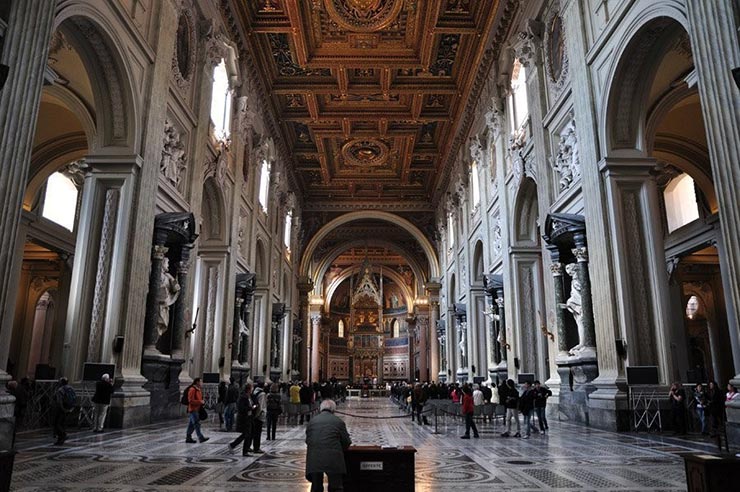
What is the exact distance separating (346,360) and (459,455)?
138ft

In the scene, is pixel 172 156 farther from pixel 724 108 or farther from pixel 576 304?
pixel 724 108

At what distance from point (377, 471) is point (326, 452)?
0.60m

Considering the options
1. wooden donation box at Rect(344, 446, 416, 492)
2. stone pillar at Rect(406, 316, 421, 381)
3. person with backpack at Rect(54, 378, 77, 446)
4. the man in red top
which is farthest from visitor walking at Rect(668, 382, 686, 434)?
stone pillar at Rect(406, 316, 421, 381)

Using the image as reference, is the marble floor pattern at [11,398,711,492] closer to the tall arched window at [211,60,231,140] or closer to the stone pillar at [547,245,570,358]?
the stone pillar at [547,245,570,358]

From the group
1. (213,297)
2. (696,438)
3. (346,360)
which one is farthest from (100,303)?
(346,360)

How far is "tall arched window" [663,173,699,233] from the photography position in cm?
1731

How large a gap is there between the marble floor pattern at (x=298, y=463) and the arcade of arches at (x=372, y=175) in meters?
1.06

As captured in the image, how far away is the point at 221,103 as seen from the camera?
16.4m

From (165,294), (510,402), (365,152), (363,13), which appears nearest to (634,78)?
(510,402)

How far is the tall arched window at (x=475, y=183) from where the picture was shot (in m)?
22.5

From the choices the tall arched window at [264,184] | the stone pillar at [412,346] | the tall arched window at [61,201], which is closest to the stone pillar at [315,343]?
the stone pillar at [412,346]

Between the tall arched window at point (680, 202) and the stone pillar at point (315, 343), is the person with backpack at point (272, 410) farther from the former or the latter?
the stone pillar at point (315, 343)

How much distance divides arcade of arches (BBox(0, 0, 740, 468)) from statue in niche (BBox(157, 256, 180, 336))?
0.25ft

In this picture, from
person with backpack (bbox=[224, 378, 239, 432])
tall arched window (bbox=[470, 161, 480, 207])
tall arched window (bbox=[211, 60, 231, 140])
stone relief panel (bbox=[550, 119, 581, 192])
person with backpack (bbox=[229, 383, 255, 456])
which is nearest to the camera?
person with backpack (bbox=[229, 383, 255, 456])
